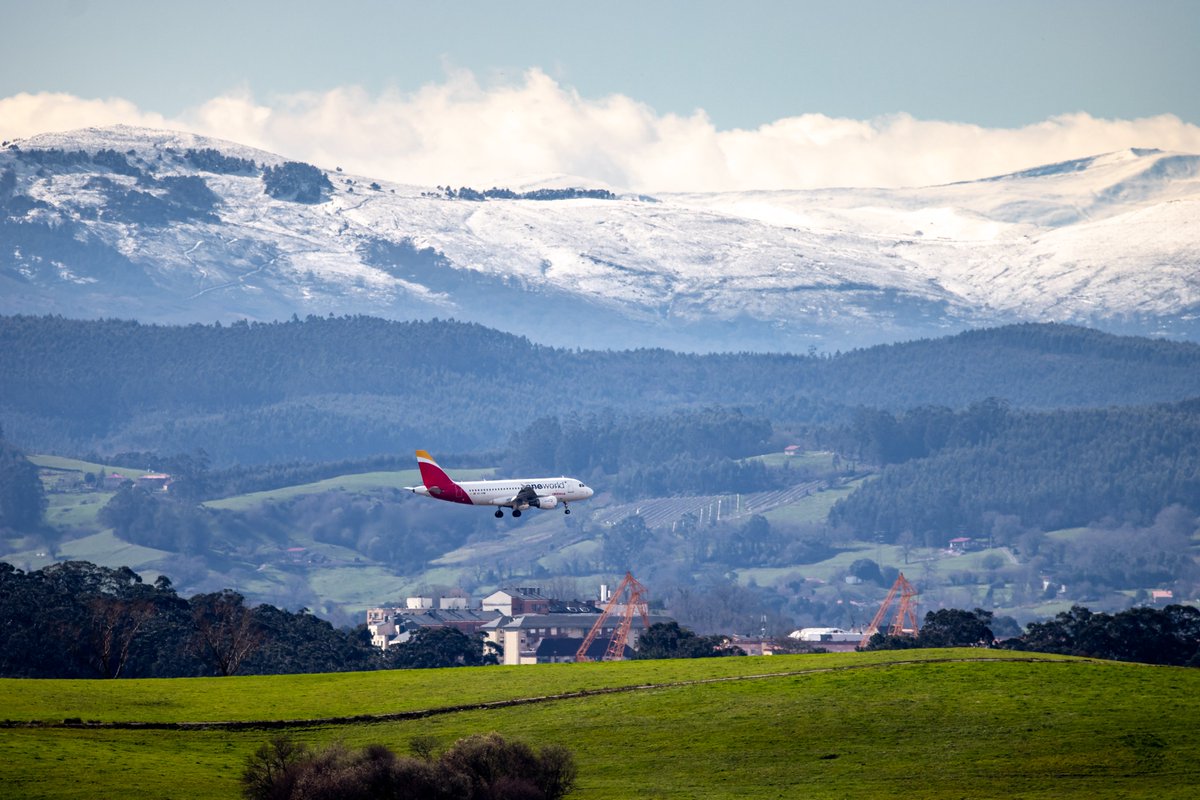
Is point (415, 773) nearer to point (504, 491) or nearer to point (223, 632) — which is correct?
point (504, 491)

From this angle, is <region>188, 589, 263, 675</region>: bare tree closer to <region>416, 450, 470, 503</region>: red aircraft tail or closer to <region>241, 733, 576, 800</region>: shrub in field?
<region>416, 450, 470, 503</region>: red aircraft tail

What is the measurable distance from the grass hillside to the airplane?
147ft

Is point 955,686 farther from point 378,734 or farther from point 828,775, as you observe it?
point 378,734

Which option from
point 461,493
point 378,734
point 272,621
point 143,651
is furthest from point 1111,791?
point 272,621

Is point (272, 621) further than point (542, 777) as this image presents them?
Yes

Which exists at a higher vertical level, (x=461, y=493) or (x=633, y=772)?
(x=461, y=493)

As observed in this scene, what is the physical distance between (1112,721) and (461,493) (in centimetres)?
7464

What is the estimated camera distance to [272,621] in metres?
190

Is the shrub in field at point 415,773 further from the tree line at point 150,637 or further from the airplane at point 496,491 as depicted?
the airplane at point 496,491

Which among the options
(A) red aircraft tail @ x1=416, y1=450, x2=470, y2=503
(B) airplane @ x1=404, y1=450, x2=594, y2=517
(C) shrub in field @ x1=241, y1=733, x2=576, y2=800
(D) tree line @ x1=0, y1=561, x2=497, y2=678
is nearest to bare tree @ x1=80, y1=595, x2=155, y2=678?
(D) tree line @ x1=0, y1=561, x2=497, y2=678

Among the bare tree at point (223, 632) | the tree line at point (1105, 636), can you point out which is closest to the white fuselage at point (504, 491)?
the bare tree at point (223, 632)

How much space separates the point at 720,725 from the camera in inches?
3873

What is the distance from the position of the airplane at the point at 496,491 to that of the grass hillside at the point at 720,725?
147 ft

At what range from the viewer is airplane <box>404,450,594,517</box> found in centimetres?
16125
